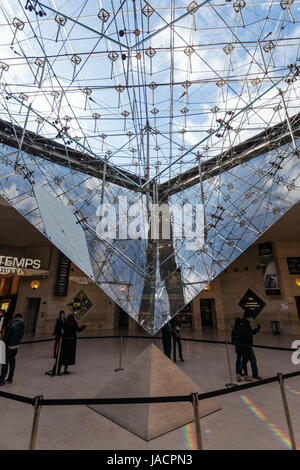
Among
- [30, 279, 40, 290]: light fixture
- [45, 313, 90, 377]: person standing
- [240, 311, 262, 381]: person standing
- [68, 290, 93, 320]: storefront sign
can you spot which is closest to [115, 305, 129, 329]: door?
[68, 290, 93, 320]: storefront sign

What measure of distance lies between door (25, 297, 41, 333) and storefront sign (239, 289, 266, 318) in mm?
12841

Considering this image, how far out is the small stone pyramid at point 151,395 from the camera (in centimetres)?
258

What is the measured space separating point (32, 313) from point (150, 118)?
42.0ft

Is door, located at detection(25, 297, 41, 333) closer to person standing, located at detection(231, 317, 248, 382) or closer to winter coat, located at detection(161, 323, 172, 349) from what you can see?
winter coat, located at detection(161, 323, 172, 349)

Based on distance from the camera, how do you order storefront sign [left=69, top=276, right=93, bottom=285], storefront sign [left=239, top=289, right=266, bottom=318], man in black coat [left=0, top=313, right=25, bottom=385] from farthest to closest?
storefront sign [left=69, top=276, right=93, bottom=285] < storefront sign [left=239, top=289, right=266, bottom=318] < man in black coat [left=0, top=313, right=25, bottom=385]

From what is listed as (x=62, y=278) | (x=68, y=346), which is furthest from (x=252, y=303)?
(x=68, y=346)

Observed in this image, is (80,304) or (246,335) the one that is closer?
(246,335)

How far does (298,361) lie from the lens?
6.04m

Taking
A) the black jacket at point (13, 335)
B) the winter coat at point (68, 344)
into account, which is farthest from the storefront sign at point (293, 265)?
the black jacket at point (13, 335)

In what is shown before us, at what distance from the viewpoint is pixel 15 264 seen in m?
11.7

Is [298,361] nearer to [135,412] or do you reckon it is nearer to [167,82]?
[135,412]

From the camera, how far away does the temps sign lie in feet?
37.3

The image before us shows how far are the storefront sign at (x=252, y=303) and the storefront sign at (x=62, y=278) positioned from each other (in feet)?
36.9

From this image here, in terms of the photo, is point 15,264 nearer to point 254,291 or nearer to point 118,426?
point 118,426
